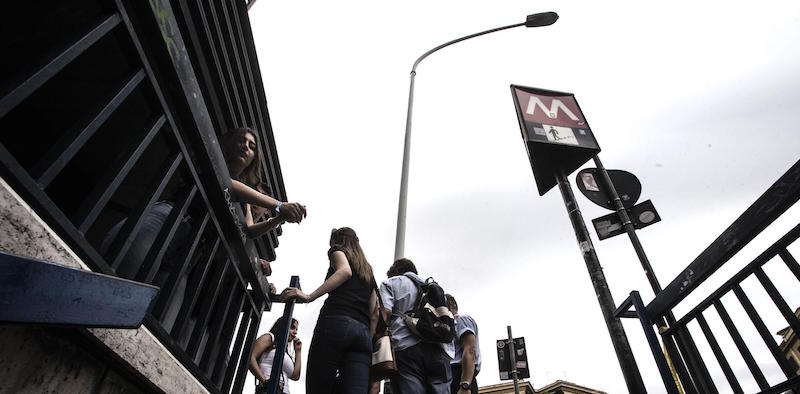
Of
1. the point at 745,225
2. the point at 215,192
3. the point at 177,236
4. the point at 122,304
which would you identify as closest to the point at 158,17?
the point at 215,192

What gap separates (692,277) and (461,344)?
255cm

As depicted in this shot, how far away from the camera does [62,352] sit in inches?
43.0

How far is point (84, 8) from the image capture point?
6.50 feet

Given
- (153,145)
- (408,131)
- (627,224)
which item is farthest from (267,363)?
(408,131)

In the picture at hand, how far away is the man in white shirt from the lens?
153 inches

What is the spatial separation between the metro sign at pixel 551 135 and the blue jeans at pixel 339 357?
9.28 feet

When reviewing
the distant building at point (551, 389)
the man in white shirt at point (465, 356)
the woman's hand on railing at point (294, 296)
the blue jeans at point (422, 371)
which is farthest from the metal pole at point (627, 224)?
the distant building at point (551, 389)

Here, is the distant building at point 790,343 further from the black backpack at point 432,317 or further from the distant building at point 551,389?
the distant building at point 551,389

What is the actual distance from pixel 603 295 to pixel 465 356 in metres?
1.41

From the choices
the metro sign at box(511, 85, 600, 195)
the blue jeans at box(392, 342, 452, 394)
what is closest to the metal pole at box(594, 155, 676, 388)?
the metro sign at box(511, 85, 600, 195)

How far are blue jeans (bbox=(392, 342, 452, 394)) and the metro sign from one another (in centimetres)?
247

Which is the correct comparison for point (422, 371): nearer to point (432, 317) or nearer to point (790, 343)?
point (432, 317)

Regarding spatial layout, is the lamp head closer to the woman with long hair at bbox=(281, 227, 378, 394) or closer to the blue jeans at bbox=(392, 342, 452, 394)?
the woman with long hair at bbox=(281, 227, 378, 394)

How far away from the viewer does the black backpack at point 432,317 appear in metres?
3.09
